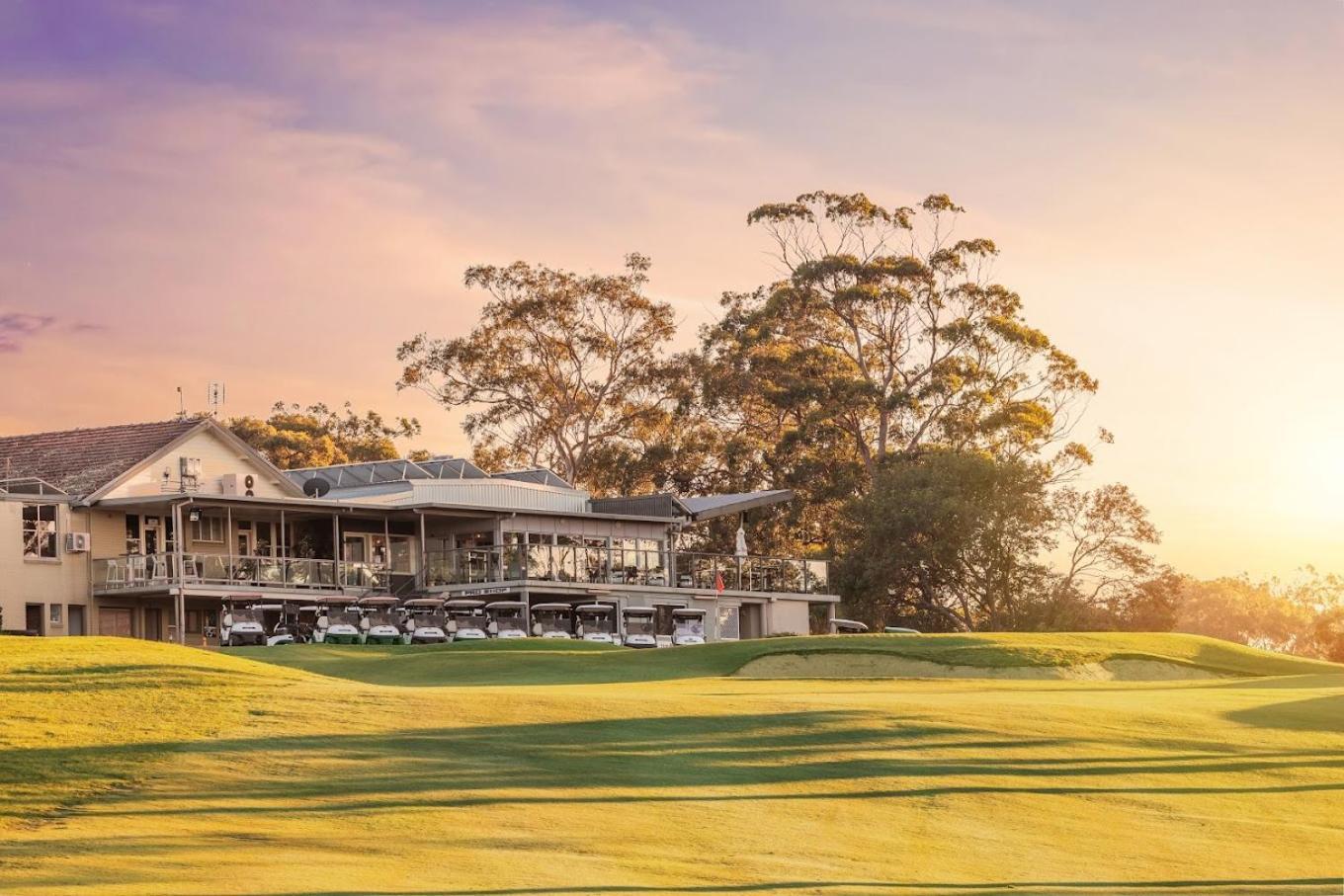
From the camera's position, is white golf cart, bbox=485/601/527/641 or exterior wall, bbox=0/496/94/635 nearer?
white golf cart, bbox=485/601/527/641

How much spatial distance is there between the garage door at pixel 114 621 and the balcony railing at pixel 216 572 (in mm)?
1122

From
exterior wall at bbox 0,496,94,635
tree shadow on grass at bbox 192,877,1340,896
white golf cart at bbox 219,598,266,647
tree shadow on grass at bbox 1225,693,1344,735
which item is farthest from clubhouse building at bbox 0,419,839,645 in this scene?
tree shadow on grass at bbox 192,877,1340,896

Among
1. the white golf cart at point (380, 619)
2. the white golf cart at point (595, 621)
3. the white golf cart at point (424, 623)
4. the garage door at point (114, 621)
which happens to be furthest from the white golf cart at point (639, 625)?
the garage door at point (114, 621)

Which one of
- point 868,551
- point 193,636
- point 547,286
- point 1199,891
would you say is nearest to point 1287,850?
point 1199,891

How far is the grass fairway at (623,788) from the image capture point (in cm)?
1311

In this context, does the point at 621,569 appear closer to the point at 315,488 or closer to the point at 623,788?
the point at 315,488

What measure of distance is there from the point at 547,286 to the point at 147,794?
196 ft

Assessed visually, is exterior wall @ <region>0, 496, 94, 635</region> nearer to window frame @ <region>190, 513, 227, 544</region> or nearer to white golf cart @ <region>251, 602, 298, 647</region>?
window frame @ <region>190, 513, 227, 544</region>

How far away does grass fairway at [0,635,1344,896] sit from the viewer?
43.0 feet

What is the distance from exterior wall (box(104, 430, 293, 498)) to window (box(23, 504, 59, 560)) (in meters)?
2.50

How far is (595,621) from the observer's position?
47875 mm

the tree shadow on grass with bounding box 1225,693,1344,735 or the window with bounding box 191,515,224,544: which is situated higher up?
the window with bounding box 191,515,224,544

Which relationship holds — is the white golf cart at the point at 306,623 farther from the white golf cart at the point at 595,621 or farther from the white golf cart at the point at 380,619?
the white golf cart at the point at 595,621

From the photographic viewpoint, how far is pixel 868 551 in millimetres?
62906
